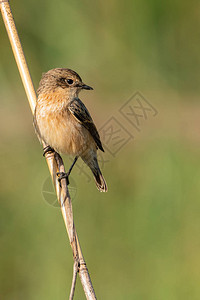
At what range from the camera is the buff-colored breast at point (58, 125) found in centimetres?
297

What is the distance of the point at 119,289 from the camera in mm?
3174

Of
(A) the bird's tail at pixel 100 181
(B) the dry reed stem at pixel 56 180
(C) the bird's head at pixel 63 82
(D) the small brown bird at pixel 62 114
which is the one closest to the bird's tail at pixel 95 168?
(A) the bird's tail at pixel 100 181

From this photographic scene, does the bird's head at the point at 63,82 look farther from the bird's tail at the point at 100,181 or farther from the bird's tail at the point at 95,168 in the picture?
the bird's tail at the point at 100,181

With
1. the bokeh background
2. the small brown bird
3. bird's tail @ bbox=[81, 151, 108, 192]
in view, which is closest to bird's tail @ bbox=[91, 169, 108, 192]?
bird's tail @ bbox=[81, 151, 108, 192]

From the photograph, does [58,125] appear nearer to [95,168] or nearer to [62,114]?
[62,114]

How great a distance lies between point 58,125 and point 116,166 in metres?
1.54

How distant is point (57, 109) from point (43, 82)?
238 mm

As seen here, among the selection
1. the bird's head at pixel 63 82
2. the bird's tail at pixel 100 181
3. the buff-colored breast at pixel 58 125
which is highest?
the bird's head at pixel 63 82

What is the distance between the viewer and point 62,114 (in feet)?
10.1

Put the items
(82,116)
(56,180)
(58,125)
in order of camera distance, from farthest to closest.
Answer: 1. (82,116)
2. (58,125)
3. (56,180)

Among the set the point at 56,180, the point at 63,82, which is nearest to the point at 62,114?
the point at 63,82

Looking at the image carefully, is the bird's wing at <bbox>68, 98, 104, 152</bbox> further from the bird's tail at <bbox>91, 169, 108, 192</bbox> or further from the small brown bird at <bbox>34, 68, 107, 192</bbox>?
the bird's tail at <bbox>91, 169, 108, 192</bbox>

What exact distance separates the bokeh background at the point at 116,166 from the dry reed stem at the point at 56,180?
16.4 inches

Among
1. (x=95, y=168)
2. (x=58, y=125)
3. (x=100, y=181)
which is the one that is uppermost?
(x=58, y=125)
